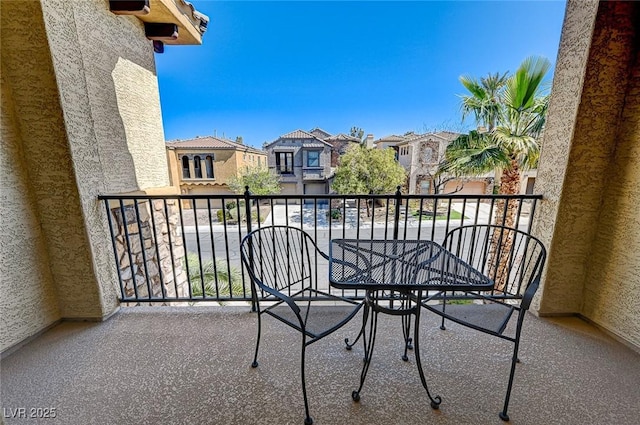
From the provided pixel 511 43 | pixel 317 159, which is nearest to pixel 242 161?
pixel 317 159

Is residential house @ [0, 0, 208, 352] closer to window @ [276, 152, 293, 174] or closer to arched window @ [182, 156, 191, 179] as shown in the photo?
arched window @ [182, 156, 191, 179]

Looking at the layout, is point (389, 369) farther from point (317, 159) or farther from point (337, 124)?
point (337, 124)

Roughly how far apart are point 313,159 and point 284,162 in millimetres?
1849

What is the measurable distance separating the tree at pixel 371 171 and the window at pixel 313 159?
4.72m

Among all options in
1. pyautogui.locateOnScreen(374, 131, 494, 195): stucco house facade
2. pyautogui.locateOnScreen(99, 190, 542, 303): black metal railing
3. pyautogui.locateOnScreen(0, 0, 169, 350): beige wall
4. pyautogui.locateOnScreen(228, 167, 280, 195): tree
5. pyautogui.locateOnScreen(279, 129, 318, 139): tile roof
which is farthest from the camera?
pyautogui.locateOnScreen(279, 129, 318, 139): tile roof

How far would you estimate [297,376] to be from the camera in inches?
57.4

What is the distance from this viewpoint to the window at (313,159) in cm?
1562

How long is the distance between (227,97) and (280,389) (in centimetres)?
1974

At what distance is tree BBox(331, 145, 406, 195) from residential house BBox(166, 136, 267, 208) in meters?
6.63

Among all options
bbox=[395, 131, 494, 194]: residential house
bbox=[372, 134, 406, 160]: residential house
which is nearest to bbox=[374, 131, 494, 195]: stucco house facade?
bbox=[395, 131, 494, 194]: residential house

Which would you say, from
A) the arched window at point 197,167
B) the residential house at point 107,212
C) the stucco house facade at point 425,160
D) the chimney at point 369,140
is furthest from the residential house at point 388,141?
the residential house at point 107,212

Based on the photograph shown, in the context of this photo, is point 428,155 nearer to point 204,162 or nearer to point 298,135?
point 298,135

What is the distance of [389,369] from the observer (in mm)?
1496

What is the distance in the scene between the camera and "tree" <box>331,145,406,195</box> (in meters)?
10.8
